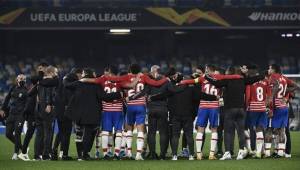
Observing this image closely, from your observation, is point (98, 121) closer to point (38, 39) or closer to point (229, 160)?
point (229, 160)

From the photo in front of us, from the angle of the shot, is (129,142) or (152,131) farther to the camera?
(129,142)

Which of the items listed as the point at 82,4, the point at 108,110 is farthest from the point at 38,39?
the point at 108,110

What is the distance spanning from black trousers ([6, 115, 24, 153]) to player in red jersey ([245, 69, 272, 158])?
526cm

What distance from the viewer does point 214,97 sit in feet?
62.4

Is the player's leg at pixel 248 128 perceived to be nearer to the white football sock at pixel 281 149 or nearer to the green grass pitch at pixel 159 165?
the white football sock at pixel 281 149

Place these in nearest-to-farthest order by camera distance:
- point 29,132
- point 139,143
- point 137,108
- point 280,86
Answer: point 139,143, point 29,132, point 137,108, point 280,86

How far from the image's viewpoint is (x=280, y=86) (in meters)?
20.0

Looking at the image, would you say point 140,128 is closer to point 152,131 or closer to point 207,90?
point 152,131

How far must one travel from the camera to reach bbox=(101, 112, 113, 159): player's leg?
19.2 meters

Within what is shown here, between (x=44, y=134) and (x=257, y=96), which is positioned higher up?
(x=257, y=96)

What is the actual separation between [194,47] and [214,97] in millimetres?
26535

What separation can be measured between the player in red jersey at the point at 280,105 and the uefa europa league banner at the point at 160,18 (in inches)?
811

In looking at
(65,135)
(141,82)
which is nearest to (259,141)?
(141,82)

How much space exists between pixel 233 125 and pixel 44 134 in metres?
4.20
